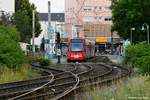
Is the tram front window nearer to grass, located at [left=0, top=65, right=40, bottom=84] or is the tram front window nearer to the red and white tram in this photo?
the red and white tram

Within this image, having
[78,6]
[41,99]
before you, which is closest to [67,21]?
[78,6]

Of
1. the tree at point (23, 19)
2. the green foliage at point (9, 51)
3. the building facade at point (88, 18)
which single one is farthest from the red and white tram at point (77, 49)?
the building facade at point (88, 18)

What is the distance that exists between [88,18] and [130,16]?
245 feet

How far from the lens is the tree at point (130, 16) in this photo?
64.6 m

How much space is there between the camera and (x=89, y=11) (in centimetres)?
13988

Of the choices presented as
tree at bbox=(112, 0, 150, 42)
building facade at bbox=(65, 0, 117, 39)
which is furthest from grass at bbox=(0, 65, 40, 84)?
building facade at bbox=(65, 0, 117, 39)

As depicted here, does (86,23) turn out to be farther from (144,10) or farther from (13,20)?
(144,10)

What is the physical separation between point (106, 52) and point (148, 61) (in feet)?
334

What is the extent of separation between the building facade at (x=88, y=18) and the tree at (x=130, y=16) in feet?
191

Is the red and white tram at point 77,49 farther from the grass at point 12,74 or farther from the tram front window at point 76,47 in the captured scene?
the grass at point 12,74

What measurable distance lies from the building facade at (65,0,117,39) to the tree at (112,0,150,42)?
58.3 meters

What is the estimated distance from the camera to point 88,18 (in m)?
139

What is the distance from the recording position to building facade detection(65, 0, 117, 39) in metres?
134

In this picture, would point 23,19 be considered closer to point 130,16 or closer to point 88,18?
point 130,16
